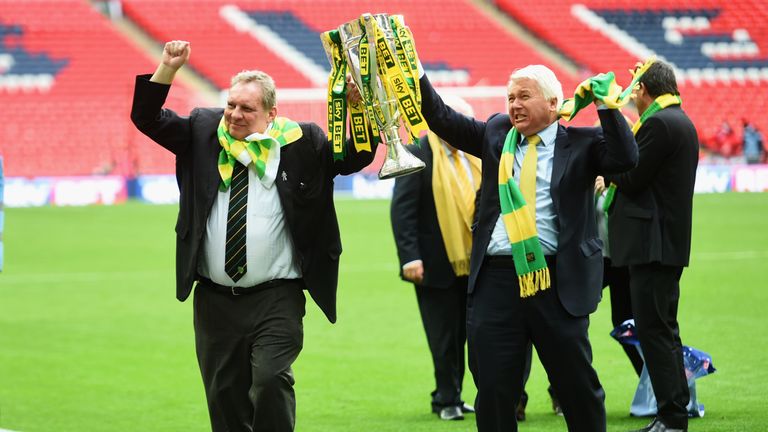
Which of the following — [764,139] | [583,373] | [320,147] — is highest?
[320,147]

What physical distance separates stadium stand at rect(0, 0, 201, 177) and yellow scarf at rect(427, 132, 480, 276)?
2425 cm

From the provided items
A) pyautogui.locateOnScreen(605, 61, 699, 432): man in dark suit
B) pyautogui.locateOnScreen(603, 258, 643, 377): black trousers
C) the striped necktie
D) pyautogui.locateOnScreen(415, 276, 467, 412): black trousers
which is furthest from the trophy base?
pyautogui.locateOnScreen(603, 258, 643, 377): black trousers

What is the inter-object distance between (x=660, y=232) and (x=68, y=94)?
1218 inches

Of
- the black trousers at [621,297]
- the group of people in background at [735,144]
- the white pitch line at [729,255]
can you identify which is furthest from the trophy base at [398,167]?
the group of people in background at [735,144]

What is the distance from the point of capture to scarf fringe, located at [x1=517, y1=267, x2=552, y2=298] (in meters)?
4.88

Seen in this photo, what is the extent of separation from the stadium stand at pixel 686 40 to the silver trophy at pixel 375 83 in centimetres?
3354

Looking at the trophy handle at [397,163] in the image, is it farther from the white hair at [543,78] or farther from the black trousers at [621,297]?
the black trousers at [621,297]

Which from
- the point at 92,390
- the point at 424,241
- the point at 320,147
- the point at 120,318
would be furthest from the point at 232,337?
the point at 120,318

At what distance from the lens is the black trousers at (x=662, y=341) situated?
624 cm

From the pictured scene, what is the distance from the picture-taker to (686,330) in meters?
10.3

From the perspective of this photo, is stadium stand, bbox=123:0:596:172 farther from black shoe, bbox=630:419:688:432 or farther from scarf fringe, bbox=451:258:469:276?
black shoe, bbox=630:419:688:432

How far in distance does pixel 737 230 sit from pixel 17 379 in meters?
13.7

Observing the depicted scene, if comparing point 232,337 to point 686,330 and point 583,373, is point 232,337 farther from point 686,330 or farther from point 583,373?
point 686,330

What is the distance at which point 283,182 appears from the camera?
5.18 m
